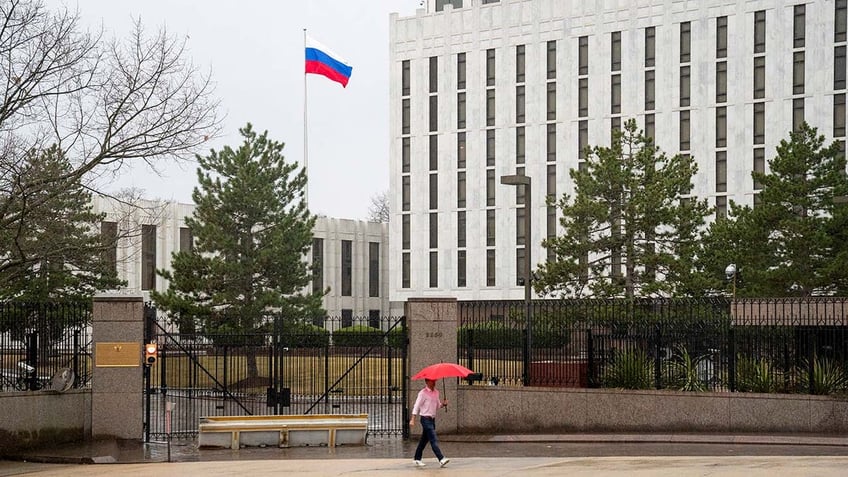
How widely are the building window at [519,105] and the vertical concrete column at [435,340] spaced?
6144cm

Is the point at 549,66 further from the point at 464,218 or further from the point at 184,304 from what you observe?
the point at 184,304

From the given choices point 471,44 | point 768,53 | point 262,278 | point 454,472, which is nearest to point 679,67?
A: point 768,53

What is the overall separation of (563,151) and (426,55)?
13323 mm

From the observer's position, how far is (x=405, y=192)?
302 feet

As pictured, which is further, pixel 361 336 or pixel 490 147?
pixel 490 147

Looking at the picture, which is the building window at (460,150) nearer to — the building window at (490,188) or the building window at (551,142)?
the building window at (490,188)

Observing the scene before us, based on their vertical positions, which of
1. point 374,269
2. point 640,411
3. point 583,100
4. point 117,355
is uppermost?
point 583,100

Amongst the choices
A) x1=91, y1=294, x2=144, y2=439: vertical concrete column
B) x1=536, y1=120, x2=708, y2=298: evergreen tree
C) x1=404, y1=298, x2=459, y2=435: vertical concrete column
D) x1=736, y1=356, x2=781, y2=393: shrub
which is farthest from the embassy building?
x1=91, y1=294, x2=144, y2=439: vertical concrete column

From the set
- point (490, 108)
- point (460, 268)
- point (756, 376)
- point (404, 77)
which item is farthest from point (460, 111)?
point (756, 376)

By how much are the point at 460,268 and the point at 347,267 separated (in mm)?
17352

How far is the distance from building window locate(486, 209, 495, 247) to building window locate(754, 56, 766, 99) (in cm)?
2040

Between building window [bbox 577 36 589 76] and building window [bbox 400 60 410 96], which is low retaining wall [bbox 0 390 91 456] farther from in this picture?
building window [bbox 400 60 410 96]

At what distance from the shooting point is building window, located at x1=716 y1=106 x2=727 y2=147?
261 feet

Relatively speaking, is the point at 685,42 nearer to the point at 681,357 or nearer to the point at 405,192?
the point at 405,192
